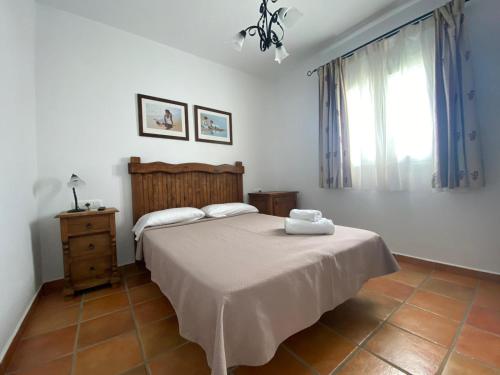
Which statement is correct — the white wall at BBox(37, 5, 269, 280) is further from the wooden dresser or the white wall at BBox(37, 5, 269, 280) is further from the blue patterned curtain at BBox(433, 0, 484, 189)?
the blue patterned curtain at BBox(433, 0, 484, 189)

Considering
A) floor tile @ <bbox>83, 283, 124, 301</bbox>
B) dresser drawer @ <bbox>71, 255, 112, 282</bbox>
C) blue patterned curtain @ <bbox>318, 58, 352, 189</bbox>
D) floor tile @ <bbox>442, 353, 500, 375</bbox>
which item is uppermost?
blue patterned curtain @ <bbox>318, 58, 352, 189</bbox>

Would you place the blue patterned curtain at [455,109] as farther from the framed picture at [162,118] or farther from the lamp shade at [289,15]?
the framed picture at [162,118]

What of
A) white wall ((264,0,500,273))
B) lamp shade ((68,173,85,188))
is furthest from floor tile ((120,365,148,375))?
white wall ((264,0,500,273))

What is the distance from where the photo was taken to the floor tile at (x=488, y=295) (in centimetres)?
145

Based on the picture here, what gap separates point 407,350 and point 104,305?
2.09m

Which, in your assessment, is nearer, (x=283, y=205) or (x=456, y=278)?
(x=456, y=278)

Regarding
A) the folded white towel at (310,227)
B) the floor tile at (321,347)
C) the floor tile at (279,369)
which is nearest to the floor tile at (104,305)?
the floor tile at (279,369)

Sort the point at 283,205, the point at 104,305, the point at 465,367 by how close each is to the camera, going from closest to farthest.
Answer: the point at 465,367, the point at 104,305, the point at 283,205

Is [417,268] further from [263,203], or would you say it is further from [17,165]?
[17,165]

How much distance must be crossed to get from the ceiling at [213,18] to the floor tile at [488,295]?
2762 millimetres

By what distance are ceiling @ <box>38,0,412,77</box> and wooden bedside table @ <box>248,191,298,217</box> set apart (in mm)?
1984

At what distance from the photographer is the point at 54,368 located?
1.06m

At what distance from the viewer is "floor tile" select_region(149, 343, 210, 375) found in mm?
1021

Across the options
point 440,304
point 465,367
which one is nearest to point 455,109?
point 440,304
